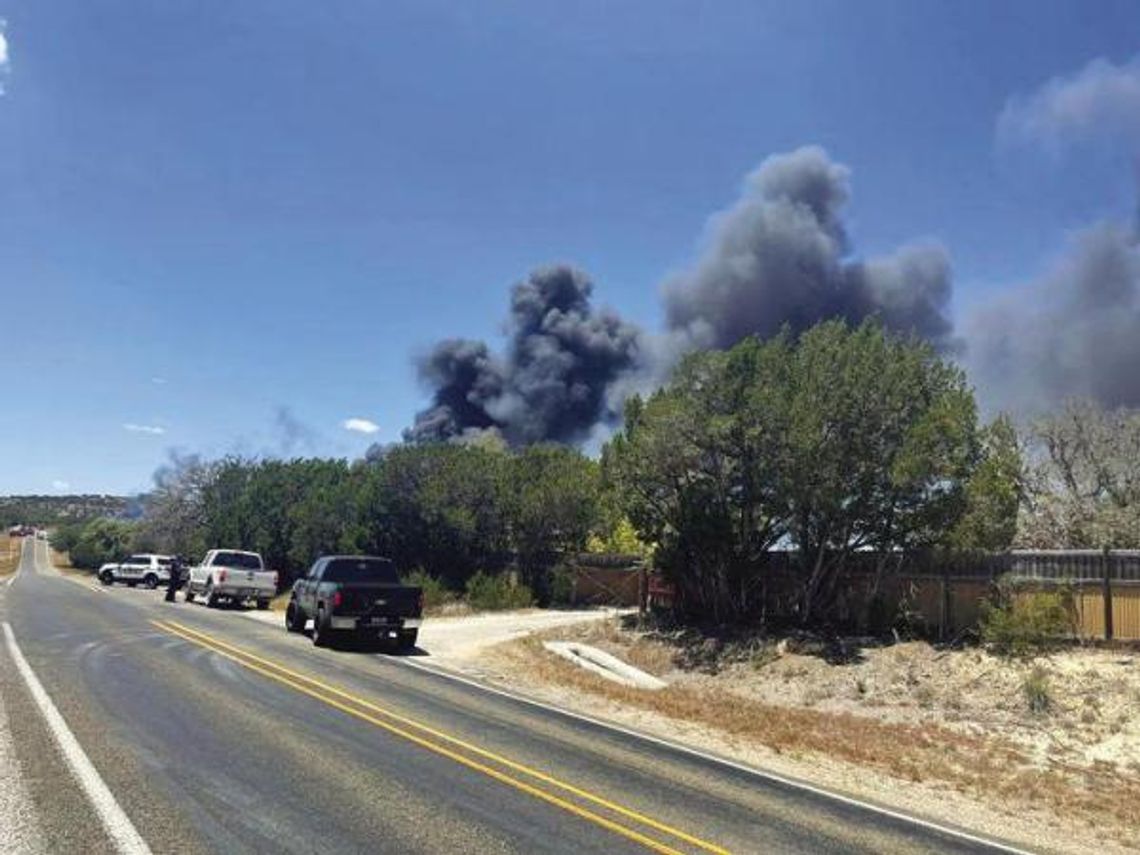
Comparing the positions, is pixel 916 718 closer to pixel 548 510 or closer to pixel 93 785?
pixel 93 785

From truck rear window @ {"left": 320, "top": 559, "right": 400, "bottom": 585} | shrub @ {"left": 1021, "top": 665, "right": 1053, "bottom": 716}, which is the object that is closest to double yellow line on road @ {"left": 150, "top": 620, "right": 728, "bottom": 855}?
truck rear window @ {"left": 320, "top": 559, "right": 400, "bottom": 585}

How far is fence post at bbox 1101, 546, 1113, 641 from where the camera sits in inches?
765

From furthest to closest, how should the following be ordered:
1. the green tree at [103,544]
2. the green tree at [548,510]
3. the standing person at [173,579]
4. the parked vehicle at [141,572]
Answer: the green tree at [103,544]
the parked vehicle at [141,572]
the standing person at [173,579]
the green tree at [548,510]

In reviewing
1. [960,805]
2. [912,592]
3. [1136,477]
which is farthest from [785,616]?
[960,805]

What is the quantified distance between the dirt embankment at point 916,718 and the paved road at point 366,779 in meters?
1.56

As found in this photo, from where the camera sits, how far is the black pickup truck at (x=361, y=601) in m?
21.1

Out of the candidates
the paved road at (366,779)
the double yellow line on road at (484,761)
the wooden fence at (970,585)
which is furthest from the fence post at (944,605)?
the double yellow line on road at (484,761)

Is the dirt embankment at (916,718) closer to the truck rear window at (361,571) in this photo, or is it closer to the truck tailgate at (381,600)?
the truck tailgate at (381,600)

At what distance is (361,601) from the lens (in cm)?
2119

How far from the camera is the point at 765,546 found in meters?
27.2

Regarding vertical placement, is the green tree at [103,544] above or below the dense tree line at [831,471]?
below

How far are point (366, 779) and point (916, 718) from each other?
500 inches

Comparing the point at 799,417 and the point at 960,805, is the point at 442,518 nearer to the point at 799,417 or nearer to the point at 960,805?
the point at 799,417

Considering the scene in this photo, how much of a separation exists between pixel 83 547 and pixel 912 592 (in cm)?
10428
